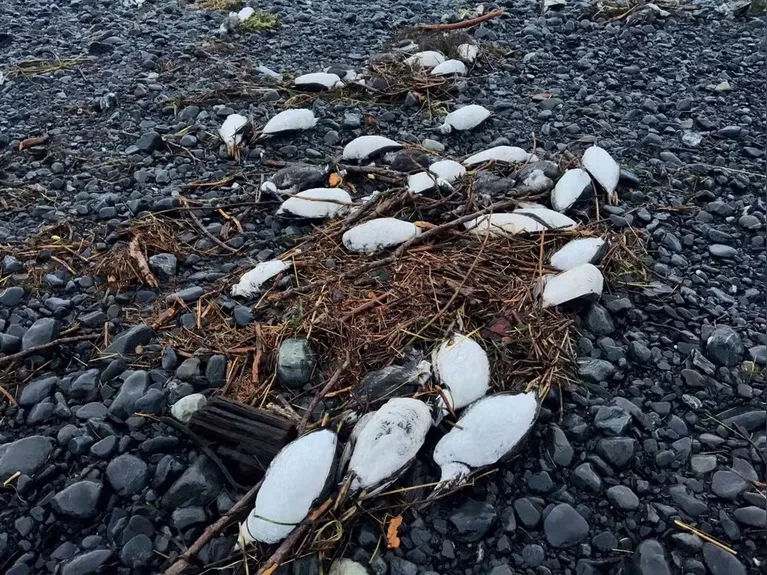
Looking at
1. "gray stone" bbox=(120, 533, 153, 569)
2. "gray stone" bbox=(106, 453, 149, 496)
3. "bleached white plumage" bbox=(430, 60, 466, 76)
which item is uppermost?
"bleached white plumage" bbox=(430, 60, 466, 76)

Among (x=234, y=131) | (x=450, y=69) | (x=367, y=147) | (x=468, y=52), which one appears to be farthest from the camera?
A: (x=468, y=52)

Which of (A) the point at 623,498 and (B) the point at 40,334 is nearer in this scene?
(A) the point at 623,498

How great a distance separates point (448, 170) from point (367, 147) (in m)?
0.38

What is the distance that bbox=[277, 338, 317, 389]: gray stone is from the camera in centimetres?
166

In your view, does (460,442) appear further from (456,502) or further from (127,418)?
(127,418)

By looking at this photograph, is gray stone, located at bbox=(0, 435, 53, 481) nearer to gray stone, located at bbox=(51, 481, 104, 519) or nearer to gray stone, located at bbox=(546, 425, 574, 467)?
gray stone, located at bbox=(51, 481, 104, 519)

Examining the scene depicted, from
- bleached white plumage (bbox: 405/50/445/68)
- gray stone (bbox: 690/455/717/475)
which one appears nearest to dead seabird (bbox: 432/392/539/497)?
gray stone (bbox: 690/455/717/475)

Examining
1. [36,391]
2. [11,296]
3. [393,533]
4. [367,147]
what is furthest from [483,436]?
[11,296]

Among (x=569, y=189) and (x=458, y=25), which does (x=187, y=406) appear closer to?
(x=569, y=189)

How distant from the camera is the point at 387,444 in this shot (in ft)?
4.54

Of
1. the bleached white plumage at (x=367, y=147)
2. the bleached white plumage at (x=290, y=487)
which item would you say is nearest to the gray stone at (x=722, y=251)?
the bleached white plumage at (x=367, y=147)

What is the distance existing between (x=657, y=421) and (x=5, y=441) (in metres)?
1.62

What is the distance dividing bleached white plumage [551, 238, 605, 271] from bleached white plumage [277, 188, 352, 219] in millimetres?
763

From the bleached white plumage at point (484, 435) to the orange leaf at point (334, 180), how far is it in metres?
1.23
